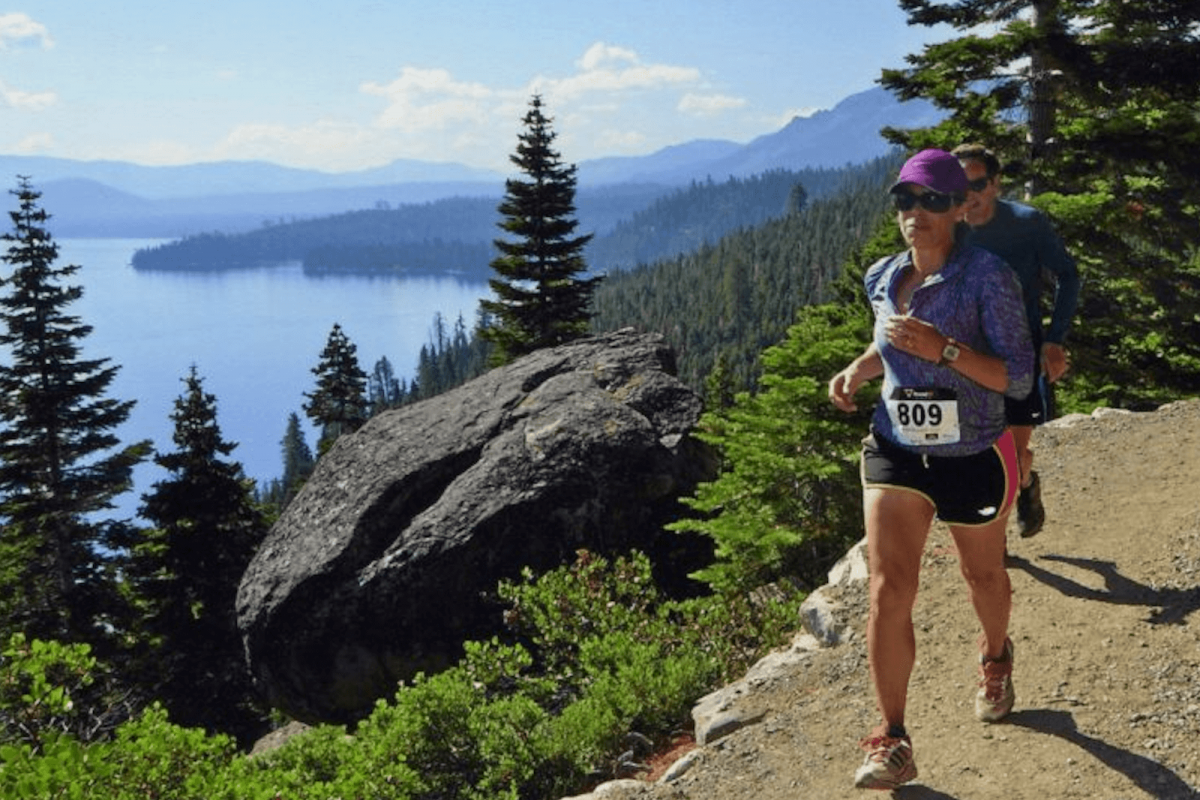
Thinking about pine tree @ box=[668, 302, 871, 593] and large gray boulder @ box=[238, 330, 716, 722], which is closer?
pine tree @ box=[668, 302, 871, 593]

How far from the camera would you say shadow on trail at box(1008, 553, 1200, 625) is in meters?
5.81

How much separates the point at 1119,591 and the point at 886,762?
289 cm

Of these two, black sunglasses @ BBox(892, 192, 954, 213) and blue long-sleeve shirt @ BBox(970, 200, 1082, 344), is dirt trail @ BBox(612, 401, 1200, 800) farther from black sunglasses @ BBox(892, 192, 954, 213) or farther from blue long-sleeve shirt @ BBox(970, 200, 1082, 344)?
black sunglasses @ BBox(892, 192, 954, 213)

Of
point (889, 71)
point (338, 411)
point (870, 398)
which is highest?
point (889, 71)

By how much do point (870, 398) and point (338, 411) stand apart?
118ft

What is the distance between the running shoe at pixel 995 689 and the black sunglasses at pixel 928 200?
2338 millimetres

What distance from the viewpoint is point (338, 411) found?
1674 inches

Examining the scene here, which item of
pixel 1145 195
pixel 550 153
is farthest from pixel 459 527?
pixel 550 153

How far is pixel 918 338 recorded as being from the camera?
149 inches

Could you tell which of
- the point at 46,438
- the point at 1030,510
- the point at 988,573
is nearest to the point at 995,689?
the point at 988,573

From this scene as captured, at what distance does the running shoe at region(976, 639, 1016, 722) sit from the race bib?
4.97ft

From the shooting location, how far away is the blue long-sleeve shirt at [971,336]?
12.7ft

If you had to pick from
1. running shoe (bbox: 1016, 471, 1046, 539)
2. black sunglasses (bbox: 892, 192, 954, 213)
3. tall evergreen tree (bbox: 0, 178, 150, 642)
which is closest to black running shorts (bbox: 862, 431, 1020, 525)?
black sunglasses (bbox: 892, 192, 954, 213)

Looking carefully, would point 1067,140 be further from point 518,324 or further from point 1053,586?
point 518,324
